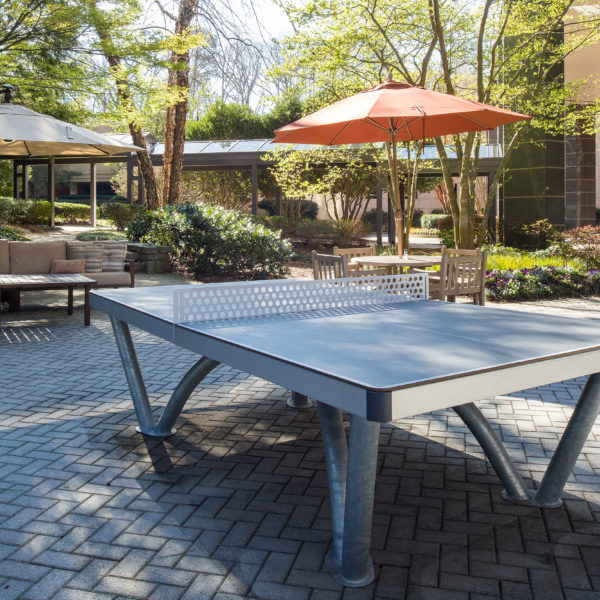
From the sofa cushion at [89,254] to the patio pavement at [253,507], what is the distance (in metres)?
4.57

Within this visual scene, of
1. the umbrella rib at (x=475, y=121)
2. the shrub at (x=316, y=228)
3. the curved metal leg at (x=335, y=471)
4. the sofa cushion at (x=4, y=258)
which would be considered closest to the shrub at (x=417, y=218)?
the shrub at (x=316, y=228)

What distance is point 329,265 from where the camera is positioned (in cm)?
766

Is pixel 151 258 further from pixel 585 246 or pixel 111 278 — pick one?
pixel 585 246

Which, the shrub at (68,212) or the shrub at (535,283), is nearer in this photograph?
the shrub at (535,283)

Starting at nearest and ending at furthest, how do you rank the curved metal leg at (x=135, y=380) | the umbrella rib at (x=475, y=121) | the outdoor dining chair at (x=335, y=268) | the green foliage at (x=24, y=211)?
the curved metal leg at (x=135, y=380) < the outdoor dining chair at (x=335, y=268) < the umbrella rib at (x=475, y=121) < the green foliage at (x=24, y=211)

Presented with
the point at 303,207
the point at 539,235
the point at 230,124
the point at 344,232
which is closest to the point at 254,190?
the point at 344,232

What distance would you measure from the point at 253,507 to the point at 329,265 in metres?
4.69

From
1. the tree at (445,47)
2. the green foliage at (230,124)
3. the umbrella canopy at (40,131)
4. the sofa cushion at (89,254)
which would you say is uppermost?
the green foliage at (230,124)

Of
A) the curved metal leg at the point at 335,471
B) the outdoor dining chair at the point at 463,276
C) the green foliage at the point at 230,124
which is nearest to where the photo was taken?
the curved metal leg at the point at 335,471

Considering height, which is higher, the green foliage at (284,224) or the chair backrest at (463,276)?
the green foliage at (284,224)

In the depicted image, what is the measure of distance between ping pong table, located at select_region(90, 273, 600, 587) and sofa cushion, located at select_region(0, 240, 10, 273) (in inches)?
229

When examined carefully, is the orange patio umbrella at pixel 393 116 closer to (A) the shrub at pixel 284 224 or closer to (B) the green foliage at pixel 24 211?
(A) the shrub at pixel 284 224

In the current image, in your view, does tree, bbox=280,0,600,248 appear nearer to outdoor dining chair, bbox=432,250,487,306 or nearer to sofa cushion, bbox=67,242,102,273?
outdoor dining chair, bbox=432,250,487,306

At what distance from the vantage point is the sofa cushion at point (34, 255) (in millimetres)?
9273
